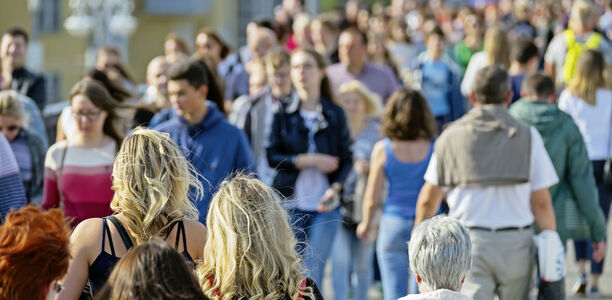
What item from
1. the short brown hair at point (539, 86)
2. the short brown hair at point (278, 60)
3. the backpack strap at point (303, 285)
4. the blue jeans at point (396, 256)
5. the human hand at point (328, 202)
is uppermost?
the short brown hair at point (278, 60)

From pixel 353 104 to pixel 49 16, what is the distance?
21.4 m

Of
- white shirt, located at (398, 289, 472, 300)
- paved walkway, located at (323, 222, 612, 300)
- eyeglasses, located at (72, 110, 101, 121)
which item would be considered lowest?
paved walkway, located at (323, 222, 612, 300)

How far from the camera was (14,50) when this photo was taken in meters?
10.5

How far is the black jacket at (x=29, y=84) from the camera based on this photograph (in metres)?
10.5

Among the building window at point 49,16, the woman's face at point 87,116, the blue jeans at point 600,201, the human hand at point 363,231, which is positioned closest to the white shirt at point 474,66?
the blue jeans at point 600,201

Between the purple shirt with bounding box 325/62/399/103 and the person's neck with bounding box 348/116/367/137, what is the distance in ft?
6.57

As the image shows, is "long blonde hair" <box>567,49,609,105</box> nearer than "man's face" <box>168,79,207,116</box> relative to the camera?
No

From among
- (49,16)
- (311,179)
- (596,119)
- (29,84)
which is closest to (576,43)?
(596,119)

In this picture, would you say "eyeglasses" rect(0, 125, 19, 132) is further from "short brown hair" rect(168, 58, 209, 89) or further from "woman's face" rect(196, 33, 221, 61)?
"woman's face" rect(196, 33, 221, 61)

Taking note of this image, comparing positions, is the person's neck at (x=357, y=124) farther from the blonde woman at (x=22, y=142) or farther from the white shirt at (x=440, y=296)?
the white shirt at (x=440, y=296)

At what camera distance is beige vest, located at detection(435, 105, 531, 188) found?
19.7 ft

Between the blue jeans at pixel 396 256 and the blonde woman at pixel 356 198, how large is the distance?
0.83 meters

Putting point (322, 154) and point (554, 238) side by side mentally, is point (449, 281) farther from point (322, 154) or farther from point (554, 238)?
point (322, 154)

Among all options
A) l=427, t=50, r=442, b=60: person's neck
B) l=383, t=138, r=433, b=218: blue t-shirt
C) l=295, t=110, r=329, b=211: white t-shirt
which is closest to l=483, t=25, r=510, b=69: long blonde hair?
l=427, t=50, r=442, b=60: person's neck
